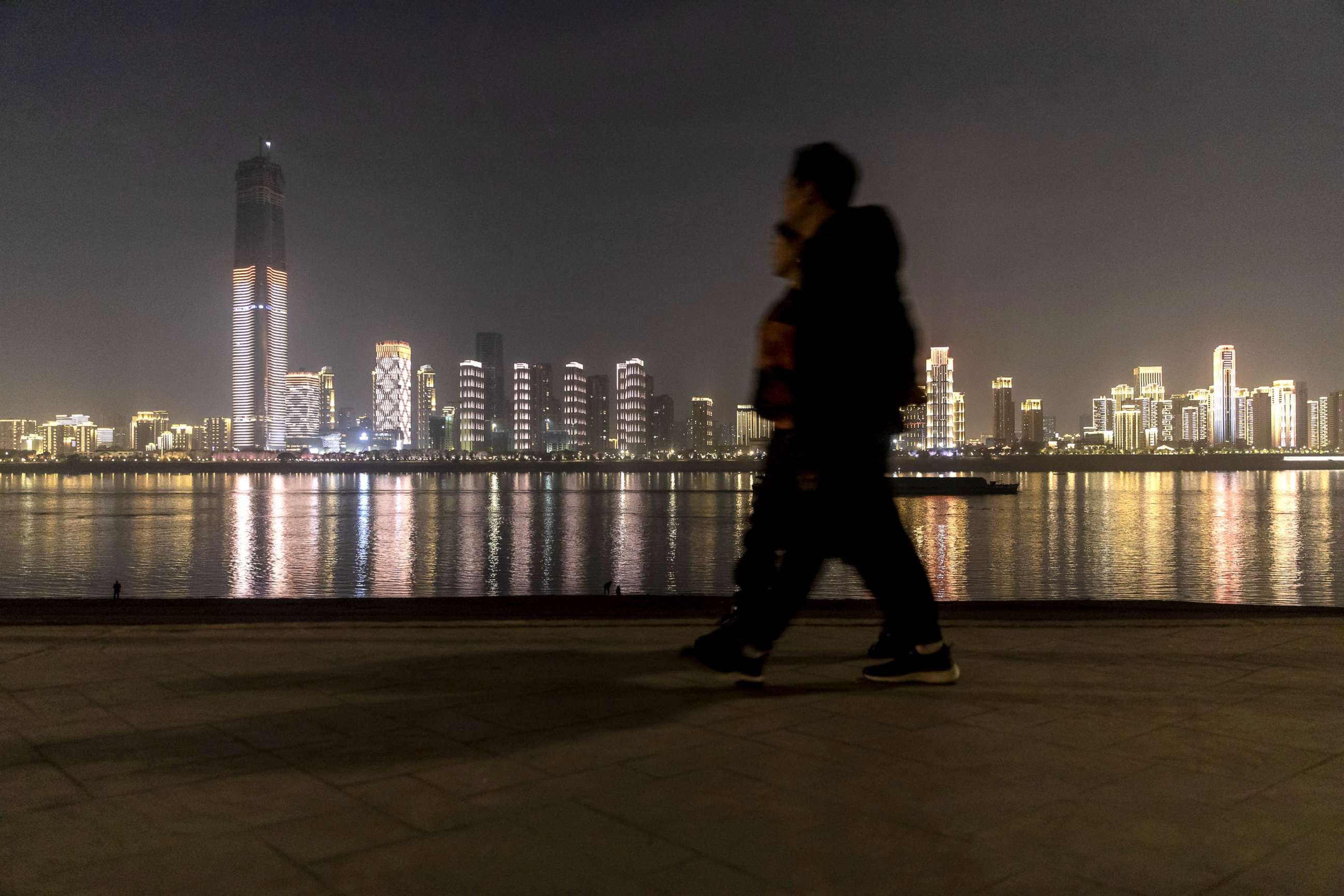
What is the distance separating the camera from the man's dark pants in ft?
11.6

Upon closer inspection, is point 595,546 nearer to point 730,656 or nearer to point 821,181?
point 730,656

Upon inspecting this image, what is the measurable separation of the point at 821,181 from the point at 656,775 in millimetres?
2258

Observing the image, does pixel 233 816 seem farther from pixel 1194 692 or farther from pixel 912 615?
pixel 1194 692

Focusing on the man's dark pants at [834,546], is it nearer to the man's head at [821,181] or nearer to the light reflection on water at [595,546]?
the man's head at [821,181]

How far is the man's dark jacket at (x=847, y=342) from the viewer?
348 centimetres

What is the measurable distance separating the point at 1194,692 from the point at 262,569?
2901cm

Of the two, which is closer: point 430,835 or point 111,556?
point 430,835

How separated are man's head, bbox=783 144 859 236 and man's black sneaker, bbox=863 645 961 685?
1674mm

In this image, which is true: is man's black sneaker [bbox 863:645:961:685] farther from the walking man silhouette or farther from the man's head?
the man's head

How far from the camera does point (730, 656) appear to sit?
365 centimetres

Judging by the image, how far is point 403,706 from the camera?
11.1 feet

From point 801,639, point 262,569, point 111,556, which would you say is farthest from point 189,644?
point 111,556

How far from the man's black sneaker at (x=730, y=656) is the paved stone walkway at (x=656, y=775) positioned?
0.10 m

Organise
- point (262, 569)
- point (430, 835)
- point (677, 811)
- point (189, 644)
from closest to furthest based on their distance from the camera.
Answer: point (430, 835), point (677, 811), point (189, 644), point (262, 569)
